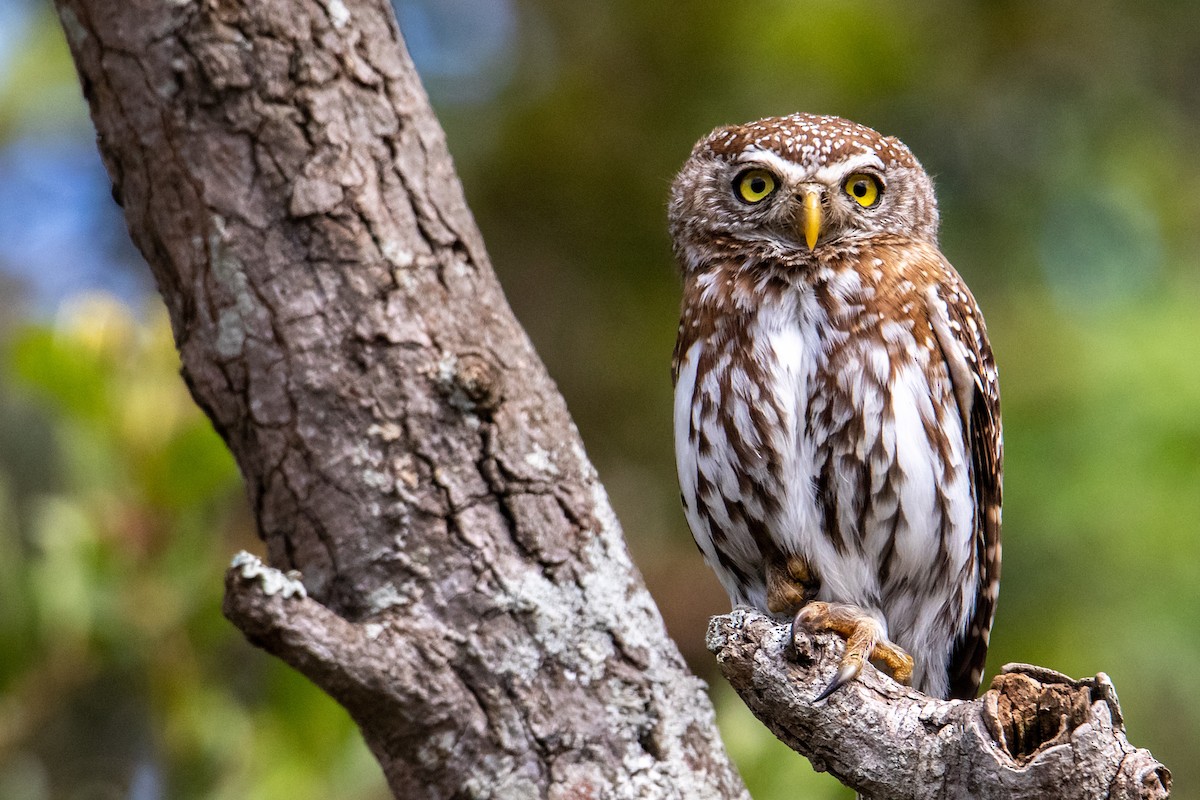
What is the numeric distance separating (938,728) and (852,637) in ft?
1.49

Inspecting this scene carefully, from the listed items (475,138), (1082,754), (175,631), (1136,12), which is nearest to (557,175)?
(475,138)

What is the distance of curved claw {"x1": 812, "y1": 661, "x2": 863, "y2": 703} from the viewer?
7.91ft

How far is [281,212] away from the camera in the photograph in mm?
2855

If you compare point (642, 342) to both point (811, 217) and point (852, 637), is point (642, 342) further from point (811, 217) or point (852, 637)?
point (852, 637)

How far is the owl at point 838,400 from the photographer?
3234 millimetres

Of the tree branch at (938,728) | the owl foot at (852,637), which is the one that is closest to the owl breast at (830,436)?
the owl foot at (852,637)

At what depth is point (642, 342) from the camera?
629cm

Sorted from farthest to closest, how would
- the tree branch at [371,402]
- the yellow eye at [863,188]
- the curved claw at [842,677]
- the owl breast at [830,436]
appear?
the yellow eye at [863,188] < the owl breast at [830,436] < the tree branch at [371,402] < the curved claw at [842,677]

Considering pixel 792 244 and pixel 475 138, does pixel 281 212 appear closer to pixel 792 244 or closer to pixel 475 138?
pixel 792 244

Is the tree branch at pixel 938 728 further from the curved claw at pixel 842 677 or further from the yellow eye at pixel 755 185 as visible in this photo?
the yellow eye at pixel 755 185

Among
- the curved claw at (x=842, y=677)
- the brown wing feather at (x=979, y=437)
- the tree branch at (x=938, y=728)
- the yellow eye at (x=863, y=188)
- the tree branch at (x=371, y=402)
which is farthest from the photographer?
the yellow eye at (x=863, y=188)

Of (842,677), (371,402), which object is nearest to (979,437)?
(842,677)

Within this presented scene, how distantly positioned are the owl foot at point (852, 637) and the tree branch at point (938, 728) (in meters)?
0.02

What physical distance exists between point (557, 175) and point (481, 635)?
157 inches
